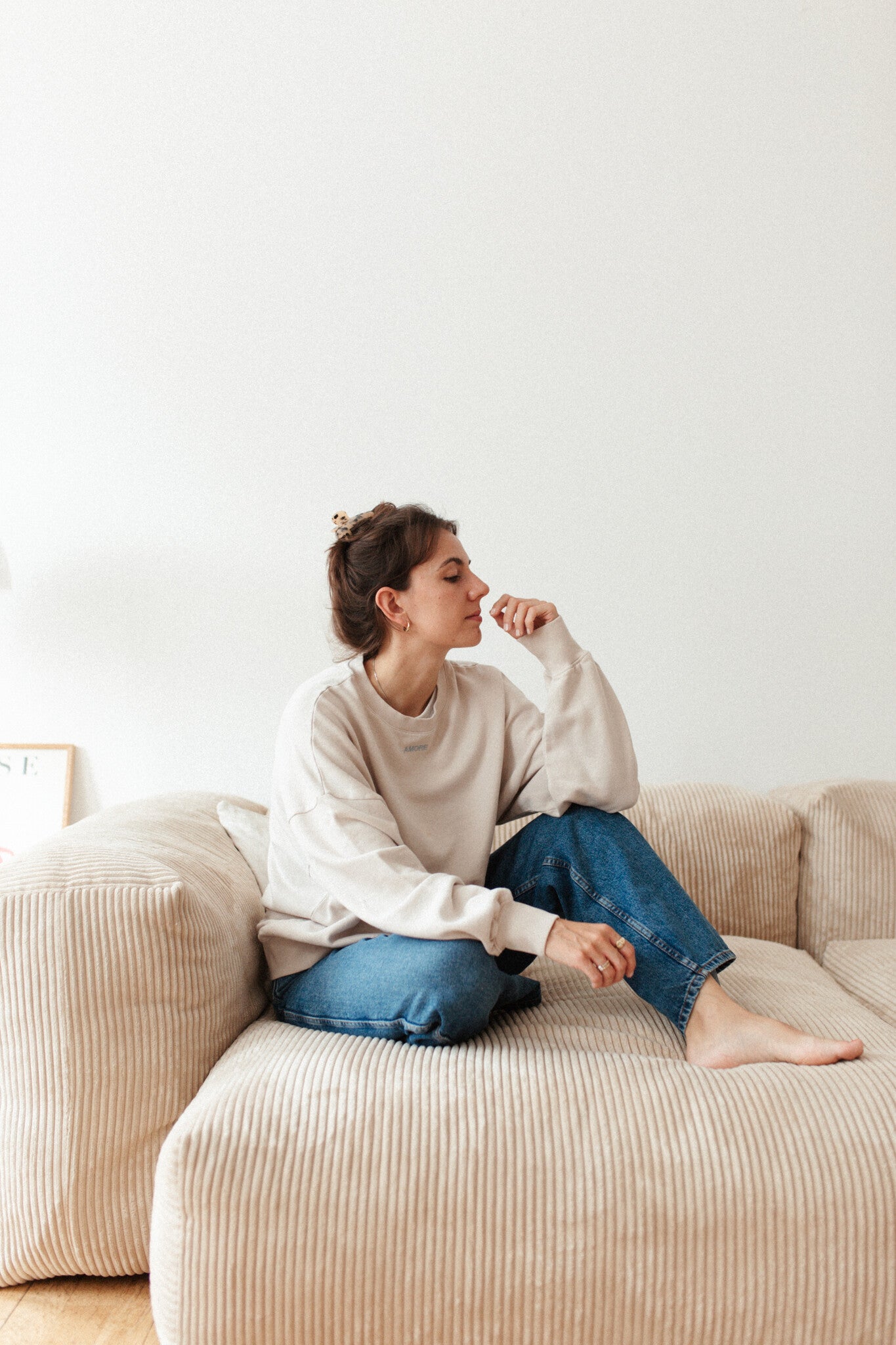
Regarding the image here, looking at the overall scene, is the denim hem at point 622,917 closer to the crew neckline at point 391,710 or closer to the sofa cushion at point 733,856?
the crew neckline at point 391,710

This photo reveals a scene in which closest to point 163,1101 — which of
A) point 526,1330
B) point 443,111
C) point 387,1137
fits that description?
point 387,1137

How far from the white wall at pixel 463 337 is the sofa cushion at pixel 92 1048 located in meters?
1.08

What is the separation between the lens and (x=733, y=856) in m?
1.94

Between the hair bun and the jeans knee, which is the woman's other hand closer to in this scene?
the jeans knee

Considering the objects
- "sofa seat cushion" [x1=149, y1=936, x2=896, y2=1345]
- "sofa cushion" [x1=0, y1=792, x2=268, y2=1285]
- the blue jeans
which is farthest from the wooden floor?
the blue jeans

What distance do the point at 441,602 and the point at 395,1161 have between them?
79 centimetres

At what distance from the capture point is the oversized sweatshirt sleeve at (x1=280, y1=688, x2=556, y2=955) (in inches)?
49.6

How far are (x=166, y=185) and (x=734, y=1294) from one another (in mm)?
2345

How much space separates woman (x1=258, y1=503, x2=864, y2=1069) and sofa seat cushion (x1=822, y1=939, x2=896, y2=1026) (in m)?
0.32

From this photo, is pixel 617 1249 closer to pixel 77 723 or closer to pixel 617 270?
pixel 77 723

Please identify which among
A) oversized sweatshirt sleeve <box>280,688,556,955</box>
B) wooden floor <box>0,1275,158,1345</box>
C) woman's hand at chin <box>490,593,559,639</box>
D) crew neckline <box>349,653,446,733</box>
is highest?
woman's hand at chin <box>490,593,559,639</box>

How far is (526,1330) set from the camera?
101cm

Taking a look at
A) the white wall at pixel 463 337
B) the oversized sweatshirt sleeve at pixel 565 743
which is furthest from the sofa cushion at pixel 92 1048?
the white wall at pixel 463 337

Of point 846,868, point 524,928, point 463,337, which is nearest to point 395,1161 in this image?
point 524,928
